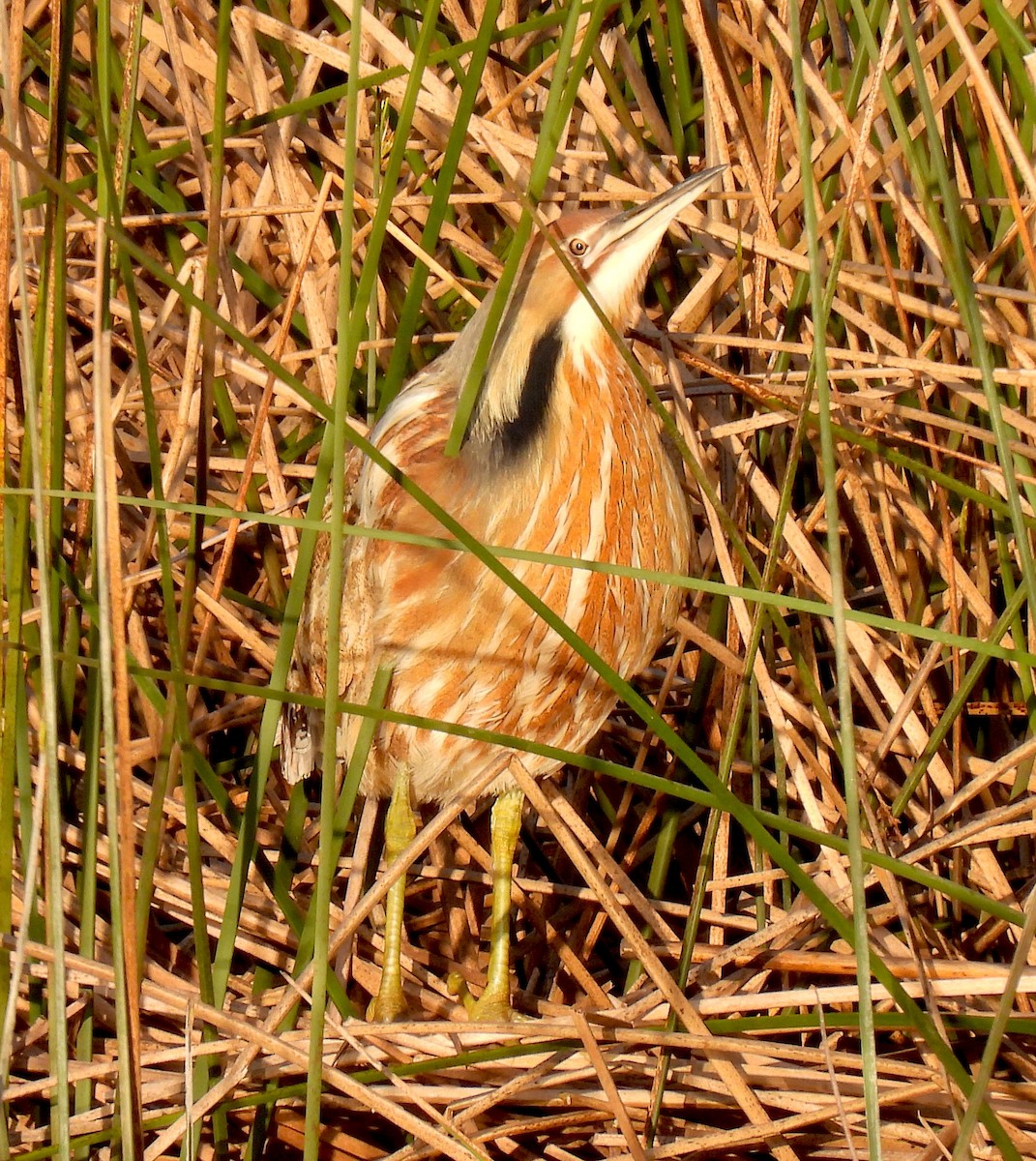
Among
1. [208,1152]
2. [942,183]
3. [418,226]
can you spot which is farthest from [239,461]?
[942,183]

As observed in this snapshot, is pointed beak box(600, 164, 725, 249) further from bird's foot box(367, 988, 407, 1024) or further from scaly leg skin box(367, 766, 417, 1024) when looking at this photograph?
bird's foot box(367, 988, 407, 1024)

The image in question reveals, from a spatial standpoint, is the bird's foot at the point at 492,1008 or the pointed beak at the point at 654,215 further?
the bird's foot at the point at 492,1008

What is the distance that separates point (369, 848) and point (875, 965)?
113 centimetres

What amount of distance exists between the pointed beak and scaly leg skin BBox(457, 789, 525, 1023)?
0.73 meters

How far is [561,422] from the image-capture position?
1.65 meters

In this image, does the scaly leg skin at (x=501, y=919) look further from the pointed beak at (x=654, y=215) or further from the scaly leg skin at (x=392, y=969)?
the pointed beak at (x=654, y=215)

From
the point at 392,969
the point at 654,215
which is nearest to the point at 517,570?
the point at 654,215

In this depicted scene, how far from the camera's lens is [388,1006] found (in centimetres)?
174

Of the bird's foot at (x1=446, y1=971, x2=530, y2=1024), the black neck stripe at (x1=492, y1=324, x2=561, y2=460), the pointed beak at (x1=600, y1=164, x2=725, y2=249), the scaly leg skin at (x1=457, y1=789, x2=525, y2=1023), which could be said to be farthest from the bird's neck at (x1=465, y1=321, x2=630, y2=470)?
the bird's foot at (x1=446, y1=971, x2=530, y2=1024)

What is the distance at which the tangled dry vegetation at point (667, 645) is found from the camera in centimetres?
137

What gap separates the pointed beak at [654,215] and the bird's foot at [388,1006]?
0.94 metres

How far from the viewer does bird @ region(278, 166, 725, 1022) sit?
1.62 m

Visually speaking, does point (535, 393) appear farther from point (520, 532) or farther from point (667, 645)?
point (667, 645)

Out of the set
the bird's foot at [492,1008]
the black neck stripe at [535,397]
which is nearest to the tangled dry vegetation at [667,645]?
the bird's foot at [492,1008]
